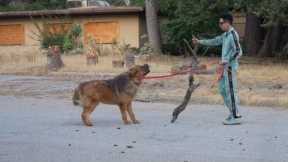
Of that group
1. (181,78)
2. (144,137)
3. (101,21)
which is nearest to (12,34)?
(101,21)

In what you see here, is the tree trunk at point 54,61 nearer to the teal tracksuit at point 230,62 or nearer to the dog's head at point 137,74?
the dog's head at point 137,74

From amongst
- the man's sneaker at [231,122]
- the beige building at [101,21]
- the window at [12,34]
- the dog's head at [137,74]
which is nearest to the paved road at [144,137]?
the man's sneaker at [231,122]

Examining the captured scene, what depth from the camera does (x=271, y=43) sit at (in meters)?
32.3

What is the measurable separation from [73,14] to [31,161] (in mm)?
27358

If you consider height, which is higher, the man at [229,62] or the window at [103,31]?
the man at [229,62]

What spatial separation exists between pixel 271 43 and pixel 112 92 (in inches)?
834

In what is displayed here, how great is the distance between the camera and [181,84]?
1941 cm

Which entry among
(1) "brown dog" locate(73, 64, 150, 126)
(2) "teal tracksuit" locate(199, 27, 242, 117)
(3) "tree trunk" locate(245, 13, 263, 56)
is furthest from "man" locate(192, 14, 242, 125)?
(3) "tree trunk" locate(245, 13, 263, 56)

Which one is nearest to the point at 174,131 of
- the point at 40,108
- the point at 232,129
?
the point at 232,129

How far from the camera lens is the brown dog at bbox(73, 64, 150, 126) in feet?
40.1

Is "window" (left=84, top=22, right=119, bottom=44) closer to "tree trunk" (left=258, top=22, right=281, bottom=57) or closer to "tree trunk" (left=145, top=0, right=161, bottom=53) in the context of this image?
"tree trunk" (left=145, top=0, right=161, bottom=53)

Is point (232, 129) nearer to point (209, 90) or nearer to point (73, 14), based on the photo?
point (209, 90)

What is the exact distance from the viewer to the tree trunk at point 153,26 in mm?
32969

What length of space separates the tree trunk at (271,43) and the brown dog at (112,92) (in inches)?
782
